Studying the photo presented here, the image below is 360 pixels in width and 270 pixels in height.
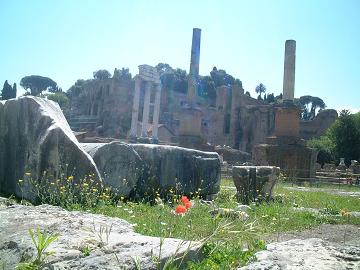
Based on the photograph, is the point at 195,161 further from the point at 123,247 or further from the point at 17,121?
the point at 123,247

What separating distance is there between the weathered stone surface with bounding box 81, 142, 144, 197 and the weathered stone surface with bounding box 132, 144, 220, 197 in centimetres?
29

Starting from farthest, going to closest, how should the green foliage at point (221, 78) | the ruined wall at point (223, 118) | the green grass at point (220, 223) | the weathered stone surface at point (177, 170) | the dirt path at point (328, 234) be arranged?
1. the green foliage at point (221, 78)
2. the ruined wall at point (223, 118)
3. the weathered stone surface at point (177, 170)
4. the dirt path at point (328, 234)
5. the green grass at point (220, 223)

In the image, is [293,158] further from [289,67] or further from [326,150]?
[326,150]

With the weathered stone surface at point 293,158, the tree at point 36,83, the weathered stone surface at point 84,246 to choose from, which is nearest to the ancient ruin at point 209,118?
the tree at point 36,83

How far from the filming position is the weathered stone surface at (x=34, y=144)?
5.25 metres

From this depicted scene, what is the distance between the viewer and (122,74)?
66875 mm

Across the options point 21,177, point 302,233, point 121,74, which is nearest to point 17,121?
point 21,177

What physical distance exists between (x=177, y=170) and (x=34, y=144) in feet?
9.53

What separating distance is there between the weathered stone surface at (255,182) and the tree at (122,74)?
56.7 m

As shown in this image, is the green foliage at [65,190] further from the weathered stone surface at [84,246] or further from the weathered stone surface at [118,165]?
the weathered stone surface at [84,246]

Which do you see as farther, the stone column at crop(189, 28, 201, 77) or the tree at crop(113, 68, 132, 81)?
the tree at crop(113, 68, 132, 81)

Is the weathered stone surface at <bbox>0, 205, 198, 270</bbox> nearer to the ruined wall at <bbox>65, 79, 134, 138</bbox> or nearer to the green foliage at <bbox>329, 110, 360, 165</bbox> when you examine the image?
the green foliage at <bbox>329, 110, 360, 165</bbox>

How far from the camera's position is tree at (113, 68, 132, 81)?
209 ft

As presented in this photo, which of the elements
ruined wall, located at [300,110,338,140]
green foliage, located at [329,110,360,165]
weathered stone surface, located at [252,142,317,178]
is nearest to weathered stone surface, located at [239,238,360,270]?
weathered stone surface, located at [252,142,317,178]
